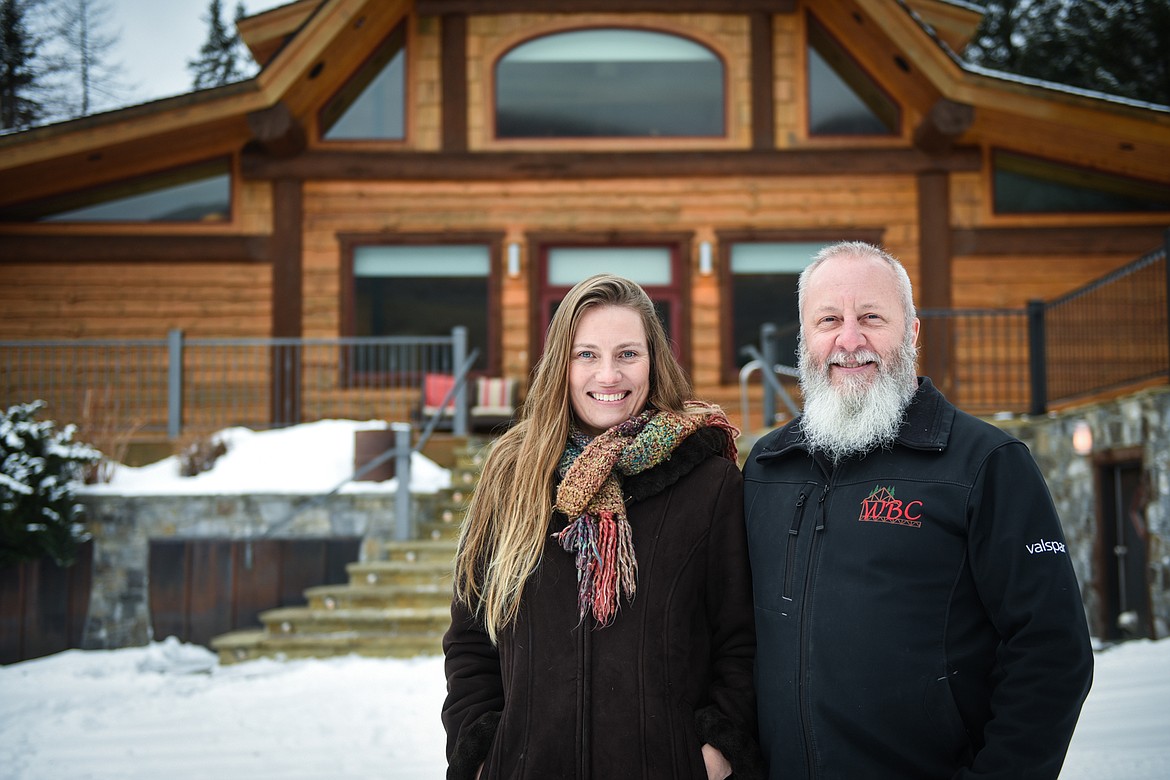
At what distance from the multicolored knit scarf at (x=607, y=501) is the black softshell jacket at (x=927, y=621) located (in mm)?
342

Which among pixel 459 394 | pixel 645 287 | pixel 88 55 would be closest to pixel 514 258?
pixel 645 287

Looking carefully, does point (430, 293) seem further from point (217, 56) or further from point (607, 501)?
point (217, 56)

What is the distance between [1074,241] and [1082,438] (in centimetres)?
408

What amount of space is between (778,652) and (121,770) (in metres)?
3.55

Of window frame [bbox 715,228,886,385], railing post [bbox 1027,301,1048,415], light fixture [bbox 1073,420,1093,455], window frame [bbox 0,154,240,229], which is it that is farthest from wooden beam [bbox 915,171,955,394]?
window frame [bbox 0,154,240,229]

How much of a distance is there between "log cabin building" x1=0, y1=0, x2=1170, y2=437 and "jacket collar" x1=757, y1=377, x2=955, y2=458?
Answer: 7.91m

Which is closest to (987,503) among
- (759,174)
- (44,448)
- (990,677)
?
(990,677)

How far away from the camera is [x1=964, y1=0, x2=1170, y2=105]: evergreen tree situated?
15875 mm

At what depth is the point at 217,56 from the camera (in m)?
24.5

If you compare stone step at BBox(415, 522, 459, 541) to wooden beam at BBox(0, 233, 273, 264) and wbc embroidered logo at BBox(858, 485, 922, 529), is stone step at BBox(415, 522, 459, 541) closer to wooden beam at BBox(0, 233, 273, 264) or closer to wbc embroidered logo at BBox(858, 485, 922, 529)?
wooden beam at BBox(0, 233, 273, 264)

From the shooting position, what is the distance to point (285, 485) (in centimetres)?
795

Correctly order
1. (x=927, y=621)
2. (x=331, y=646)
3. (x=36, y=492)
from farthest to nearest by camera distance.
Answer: (x=36, y=492) < (x=331, y=646) < (x=927, y=621)

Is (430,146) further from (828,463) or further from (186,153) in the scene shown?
(828,463)

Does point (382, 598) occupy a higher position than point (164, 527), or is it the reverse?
point (164, 527)
